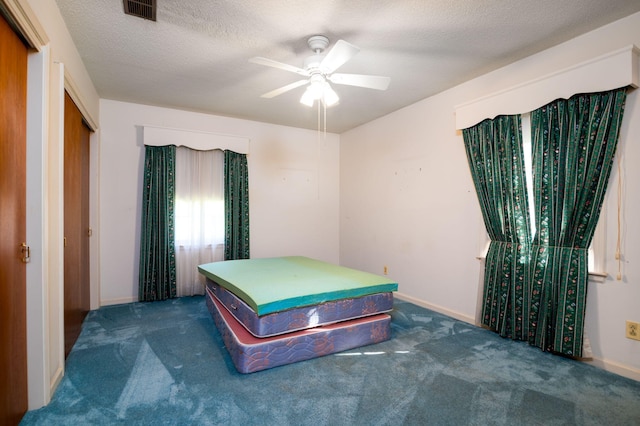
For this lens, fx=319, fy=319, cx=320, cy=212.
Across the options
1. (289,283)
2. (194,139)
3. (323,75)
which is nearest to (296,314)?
(289,283)

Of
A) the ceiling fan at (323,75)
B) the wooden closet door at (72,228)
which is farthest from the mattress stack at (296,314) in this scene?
the ceiling fan at (323,75)

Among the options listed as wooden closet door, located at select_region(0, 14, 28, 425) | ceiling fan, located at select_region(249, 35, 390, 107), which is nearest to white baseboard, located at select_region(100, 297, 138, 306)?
wooden closet door, located at select_region(0, 14, 28, 425)

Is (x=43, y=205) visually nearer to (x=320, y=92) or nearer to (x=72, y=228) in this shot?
(x=72, y=228)

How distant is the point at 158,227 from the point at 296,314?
2.46 metres

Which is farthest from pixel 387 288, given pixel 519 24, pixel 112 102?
pixel 112 102

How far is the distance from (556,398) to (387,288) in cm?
125

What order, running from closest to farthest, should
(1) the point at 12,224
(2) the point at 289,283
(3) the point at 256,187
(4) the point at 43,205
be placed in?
(1) the point at 12,224, (4) the point at 43,205, (2) the point at 289,283, (3) the point at 256,187

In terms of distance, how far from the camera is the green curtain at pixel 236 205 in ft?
14.1

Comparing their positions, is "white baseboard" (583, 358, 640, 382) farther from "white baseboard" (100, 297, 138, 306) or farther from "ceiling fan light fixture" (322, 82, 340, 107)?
"white baseboard" (100, 297, 138, 306)

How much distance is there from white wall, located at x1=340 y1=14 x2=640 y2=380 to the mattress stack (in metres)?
1.05

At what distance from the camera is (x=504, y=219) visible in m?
2.80

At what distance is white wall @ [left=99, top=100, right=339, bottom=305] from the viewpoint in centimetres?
378

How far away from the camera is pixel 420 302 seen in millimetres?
3715

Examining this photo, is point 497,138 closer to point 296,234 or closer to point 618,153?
point 618,153
